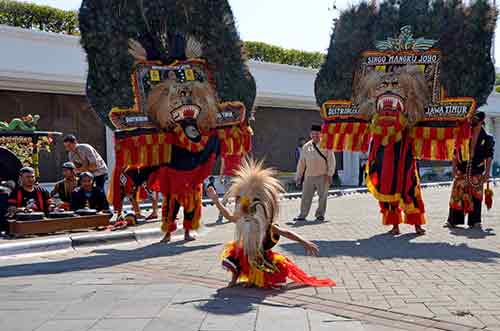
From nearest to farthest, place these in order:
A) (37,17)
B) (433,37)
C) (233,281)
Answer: (233,281) < (433,37) < (37,17)

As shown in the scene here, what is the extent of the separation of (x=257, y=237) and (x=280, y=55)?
62.6 feet

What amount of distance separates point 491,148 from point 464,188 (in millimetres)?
737

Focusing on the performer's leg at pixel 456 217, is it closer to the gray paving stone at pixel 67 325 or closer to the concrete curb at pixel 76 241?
the concrete curb at pixel 76 241

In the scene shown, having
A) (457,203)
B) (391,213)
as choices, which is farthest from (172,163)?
(457,203)

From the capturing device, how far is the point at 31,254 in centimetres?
785

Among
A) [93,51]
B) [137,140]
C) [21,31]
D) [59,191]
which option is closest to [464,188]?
[137,140]

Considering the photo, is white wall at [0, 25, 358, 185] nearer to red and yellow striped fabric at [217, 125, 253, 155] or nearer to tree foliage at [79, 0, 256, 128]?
tree foliage at [79, 0, 256, 128]

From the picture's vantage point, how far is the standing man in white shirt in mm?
11336

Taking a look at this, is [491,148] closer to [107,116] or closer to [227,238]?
[227,238]

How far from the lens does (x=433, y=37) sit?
8.77 metres

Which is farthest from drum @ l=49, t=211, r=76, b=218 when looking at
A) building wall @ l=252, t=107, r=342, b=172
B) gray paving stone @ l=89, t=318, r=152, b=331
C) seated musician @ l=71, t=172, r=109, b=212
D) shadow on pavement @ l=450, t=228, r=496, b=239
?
building wall @ l=252, t=107, r=342, b=172

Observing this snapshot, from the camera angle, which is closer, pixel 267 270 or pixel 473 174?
pixel 267 270

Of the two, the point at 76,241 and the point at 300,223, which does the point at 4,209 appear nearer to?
the point at 76,241

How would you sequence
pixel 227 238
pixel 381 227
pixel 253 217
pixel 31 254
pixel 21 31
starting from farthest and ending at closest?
pixel 21 31 < pixel 381 227 < pixel 227 238 < pixel 31 254 < pixel 253 217
